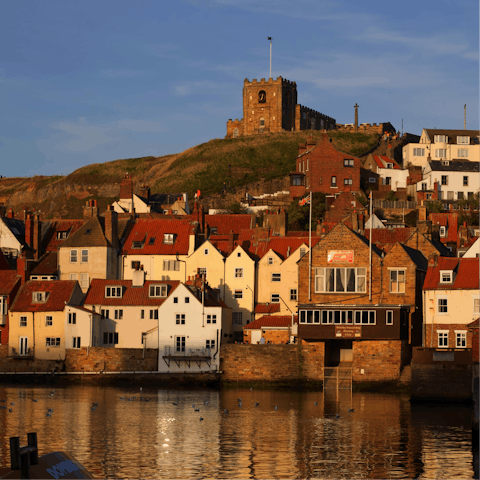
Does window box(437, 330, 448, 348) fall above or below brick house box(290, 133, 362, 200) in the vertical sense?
below

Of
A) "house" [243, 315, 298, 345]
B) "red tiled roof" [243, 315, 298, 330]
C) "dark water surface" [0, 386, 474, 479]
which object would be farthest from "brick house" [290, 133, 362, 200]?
"dark water surface" [0, 386, 474, 479]

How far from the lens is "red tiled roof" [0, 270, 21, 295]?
264 feet

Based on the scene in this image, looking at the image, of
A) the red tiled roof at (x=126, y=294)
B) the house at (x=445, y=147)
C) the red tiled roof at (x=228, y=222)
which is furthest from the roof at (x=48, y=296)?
the house at (x=445, y=147)

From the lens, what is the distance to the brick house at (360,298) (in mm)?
69250

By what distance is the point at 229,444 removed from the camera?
43000 mm

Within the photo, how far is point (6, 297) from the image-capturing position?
79.6 meters

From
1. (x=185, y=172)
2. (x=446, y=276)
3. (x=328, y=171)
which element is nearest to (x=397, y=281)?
(x=446, y=276)

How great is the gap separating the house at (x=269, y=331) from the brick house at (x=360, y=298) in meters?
6.49

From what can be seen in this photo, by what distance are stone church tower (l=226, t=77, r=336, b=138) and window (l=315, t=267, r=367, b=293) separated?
8802 cm

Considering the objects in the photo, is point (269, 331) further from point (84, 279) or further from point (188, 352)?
point (84, 279)

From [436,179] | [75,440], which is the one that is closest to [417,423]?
[75,440]

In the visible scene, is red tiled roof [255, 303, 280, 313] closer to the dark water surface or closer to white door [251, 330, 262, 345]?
white door [251, 330, 262, 345]

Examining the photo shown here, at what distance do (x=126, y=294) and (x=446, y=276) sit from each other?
29.5 meters

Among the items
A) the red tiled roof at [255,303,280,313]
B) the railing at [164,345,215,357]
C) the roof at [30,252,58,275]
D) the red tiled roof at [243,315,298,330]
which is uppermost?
the roof at [30,252,58,275]
